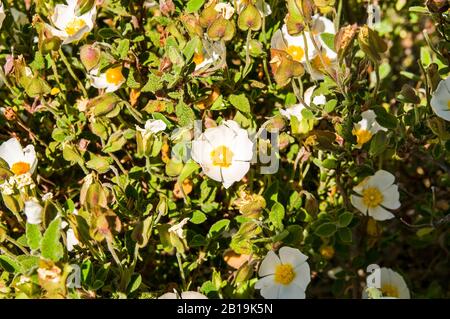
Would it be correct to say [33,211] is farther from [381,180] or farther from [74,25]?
[381,180]

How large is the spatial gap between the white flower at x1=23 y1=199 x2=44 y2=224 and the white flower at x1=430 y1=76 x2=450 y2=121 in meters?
0.68

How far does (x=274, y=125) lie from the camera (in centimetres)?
118

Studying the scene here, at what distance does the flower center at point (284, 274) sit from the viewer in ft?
3.90

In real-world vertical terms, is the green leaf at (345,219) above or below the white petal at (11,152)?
below

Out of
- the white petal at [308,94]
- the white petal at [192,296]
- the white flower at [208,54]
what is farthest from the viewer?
the white petal at [308,94]

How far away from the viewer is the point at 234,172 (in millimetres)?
1171

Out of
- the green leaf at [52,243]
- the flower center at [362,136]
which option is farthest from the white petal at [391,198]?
the green leaf at [52,243]

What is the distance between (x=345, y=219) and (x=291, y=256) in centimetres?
13

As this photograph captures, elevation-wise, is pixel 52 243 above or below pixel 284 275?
above

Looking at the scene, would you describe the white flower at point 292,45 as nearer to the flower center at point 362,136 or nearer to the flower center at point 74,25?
the flower center at point 362,136

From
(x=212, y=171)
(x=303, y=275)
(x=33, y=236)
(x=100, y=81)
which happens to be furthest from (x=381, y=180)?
(x=33, y=236)

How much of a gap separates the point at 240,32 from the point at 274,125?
0.84 ft

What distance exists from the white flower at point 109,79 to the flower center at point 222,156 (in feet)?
0.75
